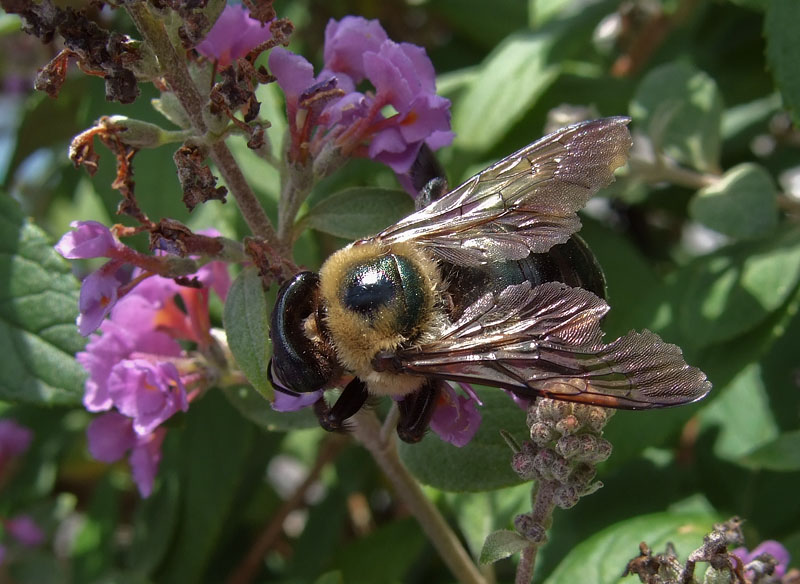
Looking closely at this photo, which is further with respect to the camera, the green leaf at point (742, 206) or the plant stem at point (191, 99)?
the green leaf at point (742, 206)

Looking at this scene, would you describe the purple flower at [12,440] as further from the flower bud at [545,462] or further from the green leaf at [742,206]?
the green leaf at [742,206]

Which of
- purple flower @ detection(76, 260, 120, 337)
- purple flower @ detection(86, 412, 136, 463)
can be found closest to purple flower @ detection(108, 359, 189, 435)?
purple flower @ detection(76, 260, 120, 337)

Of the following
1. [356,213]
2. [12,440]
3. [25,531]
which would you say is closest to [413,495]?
[356,213]

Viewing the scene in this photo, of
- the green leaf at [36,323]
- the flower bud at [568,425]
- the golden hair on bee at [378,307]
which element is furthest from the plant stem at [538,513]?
the green leaf at [36,323]

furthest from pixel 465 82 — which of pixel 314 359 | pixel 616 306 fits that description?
pixel 314 359

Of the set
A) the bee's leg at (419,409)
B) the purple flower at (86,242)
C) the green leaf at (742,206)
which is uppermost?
the purple flower at (86,242)

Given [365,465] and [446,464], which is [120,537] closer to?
[365,465]
